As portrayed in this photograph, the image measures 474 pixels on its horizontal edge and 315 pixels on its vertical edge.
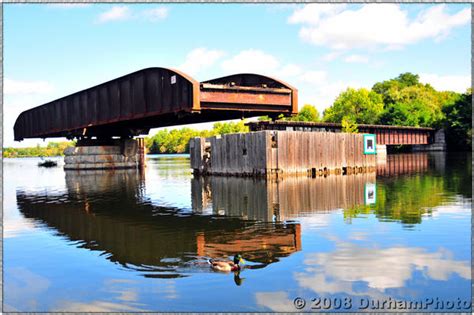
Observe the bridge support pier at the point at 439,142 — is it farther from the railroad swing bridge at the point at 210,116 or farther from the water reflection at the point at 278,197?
the water reflection at the point at 278,197

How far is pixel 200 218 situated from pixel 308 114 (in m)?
125

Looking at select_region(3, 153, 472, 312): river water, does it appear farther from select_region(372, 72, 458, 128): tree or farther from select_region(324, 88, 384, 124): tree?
select_region(324, 88, 384, 124): tree

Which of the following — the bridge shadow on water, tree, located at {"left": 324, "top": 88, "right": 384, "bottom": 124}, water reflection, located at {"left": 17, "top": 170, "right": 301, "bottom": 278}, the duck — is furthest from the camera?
tree, located at {"left": 324, "top": 88, "right": 384, "bottom": 124}

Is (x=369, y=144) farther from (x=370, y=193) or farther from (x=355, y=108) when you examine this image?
(x=355, y=108)

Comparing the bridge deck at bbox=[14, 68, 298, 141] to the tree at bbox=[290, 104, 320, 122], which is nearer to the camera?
the bridge deck at bbox=[14, 68, 298, 141]

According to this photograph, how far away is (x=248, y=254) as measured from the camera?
38.9 ft

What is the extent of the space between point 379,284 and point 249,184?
21339 millimetres

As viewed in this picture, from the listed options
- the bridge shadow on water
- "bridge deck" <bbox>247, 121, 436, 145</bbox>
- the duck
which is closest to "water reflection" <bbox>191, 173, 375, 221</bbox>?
the bridge shadow on water

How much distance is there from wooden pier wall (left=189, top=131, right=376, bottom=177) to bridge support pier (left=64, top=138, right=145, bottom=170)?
19.5 metres

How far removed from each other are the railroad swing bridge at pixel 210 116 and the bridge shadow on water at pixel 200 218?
4.56 m

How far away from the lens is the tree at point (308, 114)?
13938 cm

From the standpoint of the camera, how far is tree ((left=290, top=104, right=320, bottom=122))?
139375 mm

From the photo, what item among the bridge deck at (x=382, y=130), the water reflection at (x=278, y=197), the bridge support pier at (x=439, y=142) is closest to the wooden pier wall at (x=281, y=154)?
the water reflection at (x=278, y=197)

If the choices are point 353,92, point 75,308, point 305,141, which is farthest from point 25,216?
point 353,92
